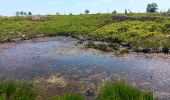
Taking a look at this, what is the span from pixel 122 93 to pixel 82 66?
10.9 meters

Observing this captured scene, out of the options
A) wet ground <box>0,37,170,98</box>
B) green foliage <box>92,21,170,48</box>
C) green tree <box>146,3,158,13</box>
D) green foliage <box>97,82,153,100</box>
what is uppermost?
green tree <box>146,3,158,13</box>

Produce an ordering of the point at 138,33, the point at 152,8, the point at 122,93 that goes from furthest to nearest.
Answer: the point at 152,8 → the point at 138,33 → the point at 122,93

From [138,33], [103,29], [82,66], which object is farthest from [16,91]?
[103,29]

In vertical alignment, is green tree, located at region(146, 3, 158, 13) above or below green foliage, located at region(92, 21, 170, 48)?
above

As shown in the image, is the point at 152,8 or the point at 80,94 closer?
the point at 80,94

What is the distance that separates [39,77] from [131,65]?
8.01 meters

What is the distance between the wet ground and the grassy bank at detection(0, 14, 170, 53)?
434cm

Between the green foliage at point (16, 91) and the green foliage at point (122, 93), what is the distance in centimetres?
346

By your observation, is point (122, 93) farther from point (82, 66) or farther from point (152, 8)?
point (152, 8)

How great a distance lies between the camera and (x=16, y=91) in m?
16.4

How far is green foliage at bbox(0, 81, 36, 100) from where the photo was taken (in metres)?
15.9

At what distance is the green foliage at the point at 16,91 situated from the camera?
52.1ft

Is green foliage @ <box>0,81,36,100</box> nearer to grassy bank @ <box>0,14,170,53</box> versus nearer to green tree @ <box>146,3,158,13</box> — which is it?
grassy bank @ <box>0,14,170,53</box>

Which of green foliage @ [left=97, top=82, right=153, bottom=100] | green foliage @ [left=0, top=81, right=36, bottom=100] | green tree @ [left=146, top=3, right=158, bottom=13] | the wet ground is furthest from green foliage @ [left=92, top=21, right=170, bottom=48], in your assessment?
green tree @ [left=146, top=3, right=158, bottom=13]
